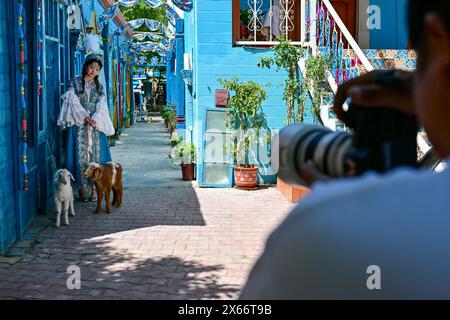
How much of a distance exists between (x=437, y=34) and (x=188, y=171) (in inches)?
390

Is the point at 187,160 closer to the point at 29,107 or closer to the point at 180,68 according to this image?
the point at 29,107

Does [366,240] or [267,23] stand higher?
[267,23]

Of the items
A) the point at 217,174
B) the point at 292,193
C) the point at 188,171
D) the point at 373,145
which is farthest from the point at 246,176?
the point at 373,145

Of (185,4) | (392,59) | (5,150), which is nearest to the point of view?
(5,150)

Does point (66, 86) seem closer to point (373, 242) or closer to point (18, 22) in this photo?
point (18, 22)

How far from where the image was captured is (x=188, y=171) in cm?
1073

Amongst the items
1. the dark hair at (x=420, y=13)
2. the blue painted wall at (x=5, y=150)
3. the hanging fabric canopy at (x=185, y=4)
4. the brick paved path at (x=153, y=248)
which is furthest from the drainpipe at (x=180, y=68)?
the dark hair at (x=420, y=13)

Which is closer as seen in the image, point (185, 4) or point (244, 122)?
point (244, 122)

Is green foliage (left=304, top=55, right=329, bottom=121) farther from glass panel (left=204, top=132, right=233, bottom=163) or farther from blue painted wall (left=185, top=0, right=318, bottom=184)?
glass panel (left=204, top=132, right=233, bottom=163)

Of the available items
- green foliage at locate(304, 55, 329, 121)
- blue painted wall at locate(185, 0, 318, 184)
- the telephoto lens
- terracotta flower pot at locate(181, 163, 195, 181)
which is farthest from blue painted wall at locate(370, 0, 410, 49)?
the telephoto lens

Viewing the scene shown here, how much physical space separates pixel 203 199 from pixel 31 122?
9.88ft

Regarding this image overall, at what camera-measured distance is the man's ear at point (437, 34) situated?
2.83 ft

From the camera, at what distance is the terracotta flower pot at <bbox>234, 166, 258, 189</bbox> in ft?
31.9

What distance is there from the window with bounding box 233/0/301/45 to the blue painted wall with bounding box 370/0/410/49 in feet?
5.83
